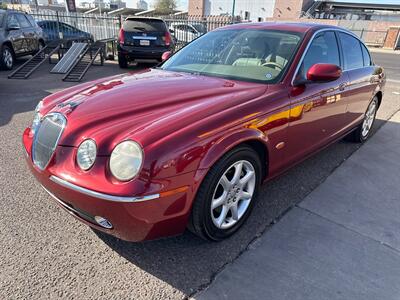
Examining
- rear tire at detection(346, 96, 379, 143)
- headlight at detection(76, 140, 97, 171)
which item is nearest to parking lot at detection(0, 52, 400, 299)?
headlight at detection(76, 140, 97, 171)

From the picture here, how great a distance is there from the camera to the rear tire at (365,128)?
182 inches

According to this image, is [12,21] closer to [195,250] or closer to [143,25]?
[143,25]

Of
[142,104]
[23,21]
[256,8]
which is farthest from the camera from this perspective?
[256,8]

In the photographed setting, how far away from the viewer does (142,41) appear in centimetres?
969

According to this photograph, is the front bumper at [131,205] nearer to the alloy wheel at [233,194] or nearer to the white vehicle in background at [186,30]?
the alloy wheel at [233,194]

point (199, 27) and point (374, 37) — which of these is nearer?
point (199, 27)

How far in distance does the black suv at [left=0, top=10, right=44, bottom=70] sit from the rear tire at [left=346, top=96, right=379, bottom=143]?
931 centimetres

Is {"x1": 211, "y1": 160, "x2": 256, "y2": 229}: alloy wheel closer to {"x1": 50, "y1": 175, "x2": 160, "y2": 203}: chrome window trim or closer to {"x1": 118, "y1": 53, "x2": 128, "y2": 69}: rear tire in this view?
{"x1": 50, "y1": 175, "x2": 160, "y2": 203}: chrome window trim

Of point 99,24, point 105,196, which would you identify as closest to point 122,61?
point 99,24

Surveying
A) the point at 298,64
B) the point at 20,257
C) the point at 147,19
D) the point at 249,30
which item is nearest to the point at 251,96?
the point at 298,64

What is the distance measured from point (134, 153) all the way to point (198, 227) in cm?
75

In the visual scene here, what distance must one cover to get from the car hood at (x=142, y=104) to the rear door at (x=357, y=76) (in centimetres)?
171

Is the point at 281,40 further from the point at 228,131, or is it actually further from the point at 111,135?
the point at 111,135

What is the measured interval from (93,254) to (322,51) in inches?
116
